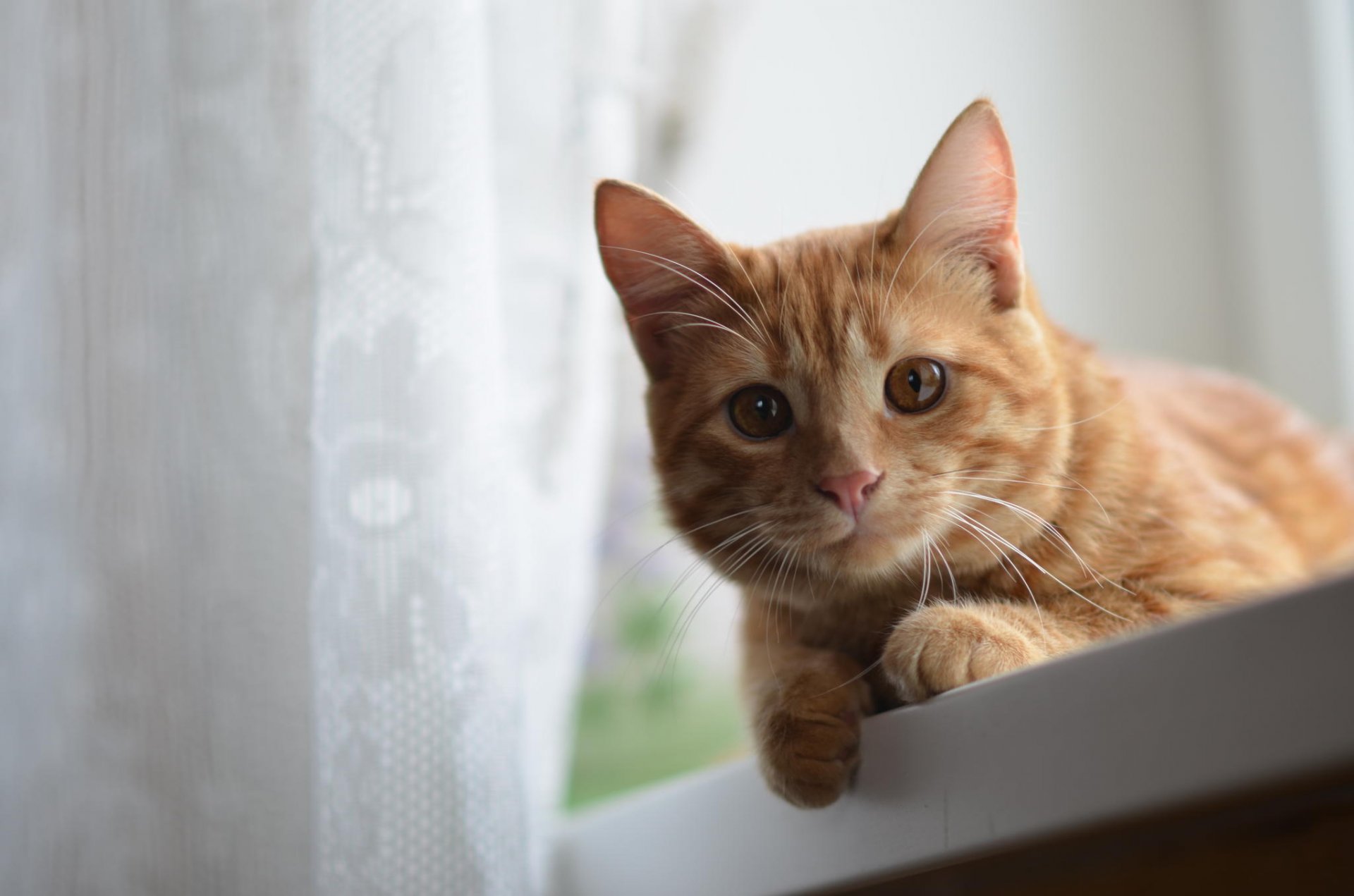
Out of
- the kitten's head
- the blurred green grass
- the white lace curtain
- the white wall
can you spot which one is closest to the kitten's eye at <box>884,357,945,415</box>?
the kitten's head

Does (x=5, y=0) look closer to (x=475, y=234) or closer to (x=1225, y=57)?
(x=475, y=234)

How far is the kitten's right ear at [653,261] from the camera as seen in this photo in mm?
963

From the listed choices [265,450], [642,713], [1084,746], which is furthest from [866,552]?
[642,713]

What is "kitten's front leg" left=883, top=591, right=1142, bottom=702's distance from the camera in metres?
0.71

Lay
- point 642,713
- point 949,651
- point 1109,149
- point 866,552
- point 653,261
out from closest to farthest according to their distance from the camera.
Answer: point 949,651 → point 866,552 → point 653,261 → point 1109,149 → point 642,713

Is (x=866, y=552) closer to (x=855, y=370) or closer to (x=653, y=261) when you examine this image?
(x=855, y=370)

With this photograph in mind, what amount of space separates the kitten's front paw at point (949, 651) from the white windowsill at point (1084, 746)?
0.09 ft

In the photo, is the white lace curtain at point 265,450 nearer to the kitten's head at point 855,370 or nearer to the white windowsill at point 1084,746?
the kitten's head at point 855,370

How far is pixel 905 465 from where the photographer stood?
827 millimetres

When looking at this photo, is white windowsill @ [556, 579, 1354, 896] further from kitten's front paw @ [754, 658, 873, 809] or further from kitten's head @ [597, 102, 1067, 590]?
kitten's head @ [597, 102, 1067, 590]

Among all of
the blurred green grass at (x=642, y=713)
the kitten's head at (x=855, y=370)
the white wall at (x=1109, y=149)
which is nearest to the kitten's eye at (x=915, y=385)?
the kitten's head at (x=855, y=370)

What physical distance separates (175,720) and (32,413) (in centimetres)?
39

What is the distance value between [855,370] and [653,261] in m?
0.27

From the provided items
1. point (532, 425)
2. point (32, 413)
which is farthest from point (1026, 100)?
point (32, 413)
